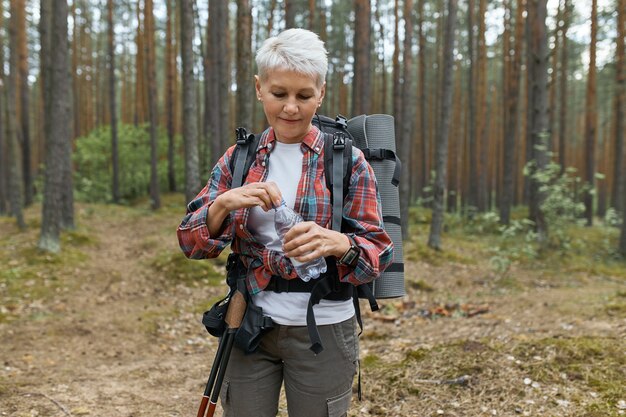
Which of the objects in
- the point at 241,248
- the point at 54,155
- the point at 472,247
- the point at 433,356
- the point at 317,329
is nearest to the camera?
the point at 317,329

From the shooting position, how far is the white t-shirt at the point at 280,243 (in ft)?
5.90

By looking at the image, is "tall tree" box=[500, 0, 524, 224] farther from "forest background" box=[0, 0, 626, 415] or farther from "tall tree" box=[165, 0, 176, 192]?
"tall tree" box=[165, 0, 176, 192]

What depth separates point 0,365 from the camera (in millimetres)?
4941

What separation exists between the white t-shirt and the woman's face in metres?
0.10

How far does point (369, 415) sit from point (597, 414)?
1485 mm

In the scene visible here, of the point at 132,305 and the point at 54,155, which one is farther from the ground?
the point at 54,155

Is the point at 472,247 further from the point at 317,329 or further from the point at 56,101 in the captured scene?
the point at 317,329

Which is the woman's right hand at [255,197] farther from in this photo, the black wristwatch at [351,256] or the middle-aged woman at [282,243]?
the black wristwatch at [351,256]

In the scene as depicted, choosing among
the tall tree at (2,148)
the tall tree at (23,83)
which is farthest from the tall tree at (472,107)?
the tall tree at (2,148)

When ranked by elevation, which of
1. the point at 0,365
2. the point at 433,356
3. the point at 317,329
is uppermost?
the point at 317,329

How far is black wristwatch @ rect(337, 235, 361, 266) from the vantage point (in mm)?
1639

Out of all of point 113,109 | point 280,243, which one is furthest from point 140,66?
point 280,243

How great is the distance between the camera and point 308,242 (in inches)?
60.9

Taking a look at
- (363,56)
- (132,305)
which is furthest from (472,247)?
(132,305)
